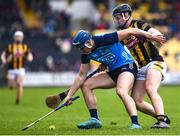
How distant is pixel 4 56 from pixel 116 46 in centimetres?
1142

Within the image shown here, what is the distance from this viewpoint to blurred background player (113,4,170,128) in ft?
43.5

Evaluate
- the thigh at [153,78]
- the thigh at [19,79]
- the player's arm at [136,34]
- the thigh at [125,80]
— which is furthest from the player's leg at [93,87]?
the thigh at [19,79]

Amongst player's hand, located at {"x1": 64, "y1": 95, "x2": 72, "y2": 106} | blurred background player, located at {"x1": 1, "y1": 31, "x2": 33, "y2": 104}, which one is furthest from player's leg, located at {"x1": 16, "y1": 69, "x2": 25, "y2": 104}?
player's hand, located at {"x1": 64, "y1": 95, "x2": 72, "y2": 106}

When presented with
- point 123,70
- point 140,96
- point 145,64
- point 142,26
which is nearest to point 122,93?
point 123,70

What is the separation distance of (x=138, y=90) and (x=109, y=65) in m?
0.74

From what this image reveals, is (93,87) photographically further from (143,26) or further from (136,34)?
(143,26)

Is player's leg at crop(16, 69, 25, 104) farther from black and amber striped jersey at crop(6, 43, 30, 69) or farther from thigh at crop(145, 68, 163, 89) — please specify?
thigh at crop(145, 68, 163, 89)

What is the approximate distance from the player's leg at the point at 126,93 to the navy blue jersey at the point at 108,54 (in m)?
0.28

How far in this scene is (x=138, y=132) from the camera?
1255cm

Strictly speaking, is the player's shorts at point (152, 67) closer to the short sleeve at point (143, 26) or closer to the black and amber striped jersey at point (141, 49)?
the black and amber striped jersey at point (141, 49)

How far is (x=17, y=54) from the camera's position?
24516mm

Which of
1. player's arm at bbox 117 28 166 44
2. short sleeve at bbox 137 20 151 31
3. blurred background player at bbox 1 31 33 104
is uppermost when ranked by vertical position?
blurred background player at bbox 1 31 33 104

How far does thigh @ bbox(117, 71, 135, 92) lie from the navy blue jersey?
0.23 m

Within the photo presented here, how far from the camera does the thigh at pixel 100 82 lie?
13508mm
